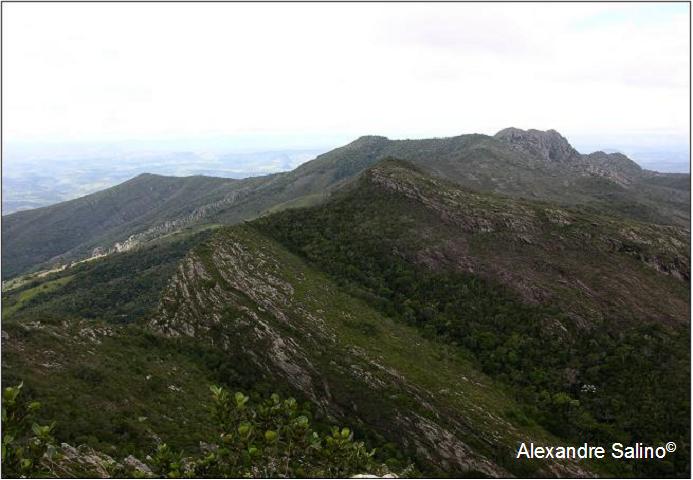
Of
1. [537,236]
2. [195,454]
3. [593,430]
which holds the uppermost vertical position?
[537,236]

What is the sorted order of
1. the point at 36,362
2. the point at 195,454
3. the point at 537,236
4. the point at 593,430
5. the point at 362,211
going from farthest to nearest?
1. the point at 362,211
2. the point at 537,236
3. the point at 593,430
4. the point at 36,362
5. the point at 195,454

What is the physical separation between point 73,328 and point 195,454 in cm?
2381

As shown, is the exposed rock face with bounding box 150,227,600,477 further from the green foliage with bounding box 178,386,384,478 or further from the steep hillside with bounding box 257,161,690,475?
the green foliage with bounding box 178,386,384,478

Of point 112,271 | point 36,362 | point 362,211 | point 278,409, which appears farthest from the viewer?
point 112,271

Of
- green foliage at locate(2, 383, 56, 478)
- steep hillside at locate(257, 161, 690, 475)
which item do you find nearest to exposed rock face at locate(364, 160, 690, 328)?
steep hillside at locate(257, 161, 690, 475)

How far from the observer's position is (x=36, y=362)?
34344mm

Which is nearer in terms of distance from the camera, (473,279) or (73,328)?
(73,328)

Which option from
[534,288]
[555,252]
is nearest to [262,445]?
[534,288]

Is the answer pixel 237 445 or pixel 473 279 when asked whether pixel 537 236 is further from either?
pixel 237 445

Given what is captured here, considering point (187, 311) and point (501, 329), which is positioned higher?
point (187, 311)

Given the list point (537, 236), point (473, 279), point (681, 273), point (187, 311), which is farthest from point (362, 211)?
point (681, 273)

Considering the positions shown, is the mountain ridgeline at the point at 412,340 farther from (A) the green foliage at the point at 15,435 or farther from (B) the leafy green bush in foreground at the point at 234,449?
(A) the green foliage at the point at 15,435

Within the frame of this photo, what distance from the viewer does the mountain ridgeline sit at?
37.0 m

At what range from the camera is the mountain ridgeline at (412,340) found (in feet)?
121
